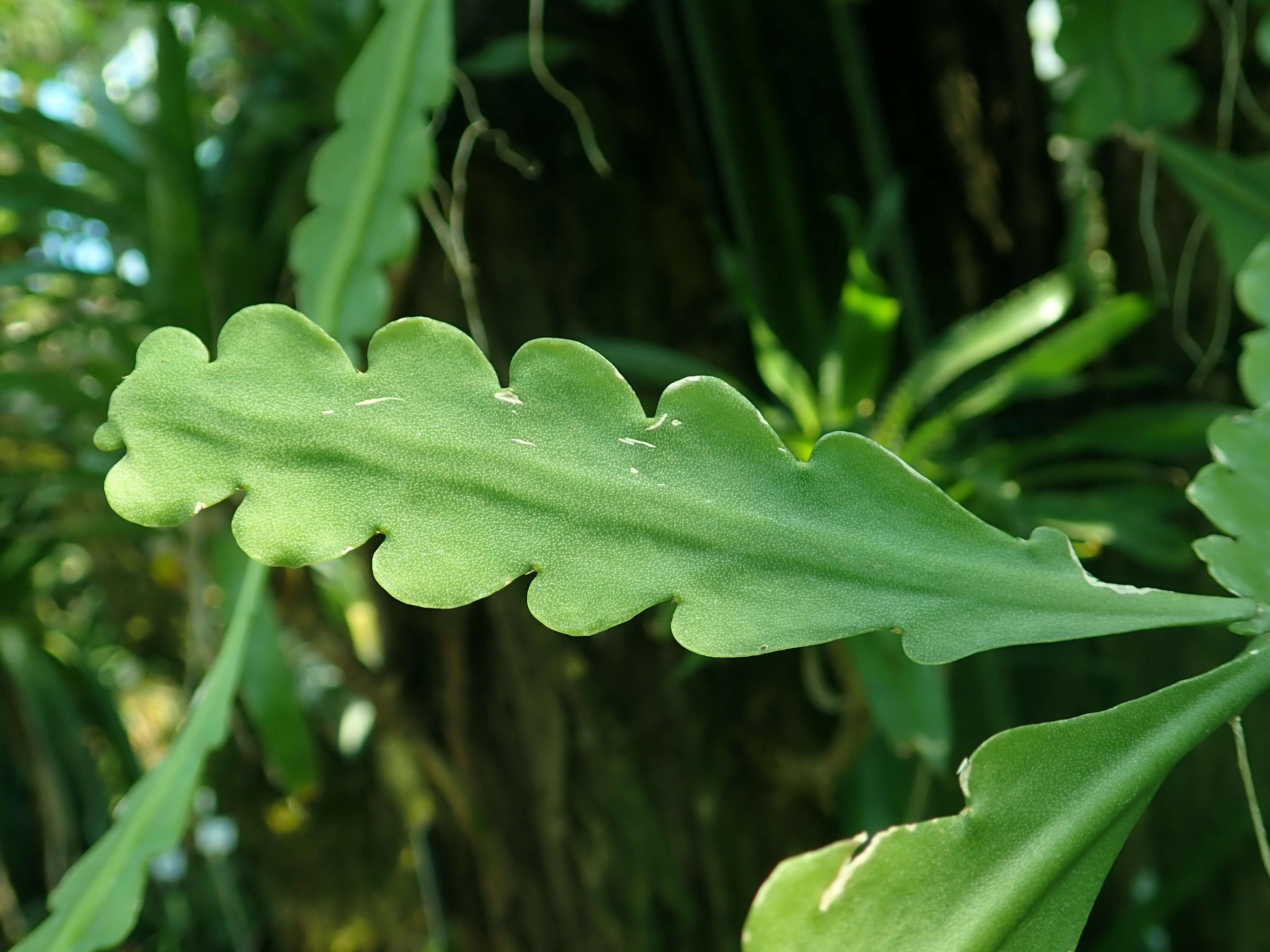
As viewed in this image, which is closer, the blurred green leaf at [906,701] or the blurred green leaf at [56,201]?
the blurred green leaf at [906,701]

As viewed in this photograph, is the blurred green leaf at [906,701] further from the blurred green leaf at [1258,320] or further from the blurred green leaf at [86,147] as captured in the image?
the blurred green leaf at [86,147]

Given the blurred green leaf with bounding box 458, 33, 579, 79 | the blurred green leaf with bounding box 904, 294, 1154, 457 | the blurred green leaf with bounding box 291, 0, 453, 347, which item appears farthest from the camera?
the blurred green leaf with bounding box 458, 33, 579, 79

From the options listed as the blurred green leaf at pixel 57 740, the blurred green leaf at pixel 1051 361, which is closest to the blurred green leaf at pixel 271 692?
the blurred green leaf at pixel 57 740

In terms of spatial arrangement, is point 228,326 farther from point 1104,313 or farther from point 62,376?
point 62,376

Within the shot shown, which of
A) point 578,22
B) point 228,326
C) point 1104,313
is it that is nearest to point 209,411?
point 228,326

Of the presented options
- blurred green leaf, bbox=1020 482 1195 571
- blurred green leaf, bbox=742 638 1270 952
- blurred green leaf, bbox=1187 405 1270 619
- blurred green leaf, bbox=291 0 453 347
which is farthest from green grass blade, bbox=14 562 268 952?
blurred green leaf, bbox=1020 482 1195 571

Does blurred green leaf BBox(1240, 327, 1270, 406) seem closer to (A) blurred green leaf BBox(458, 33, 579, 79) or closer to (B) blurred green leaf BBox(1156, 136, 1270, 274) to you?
(B) blurred green leaf BBox(1156, 136, 1270, 274)

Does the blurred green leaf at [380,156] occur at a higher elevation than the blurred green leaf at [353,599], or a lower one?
higher
